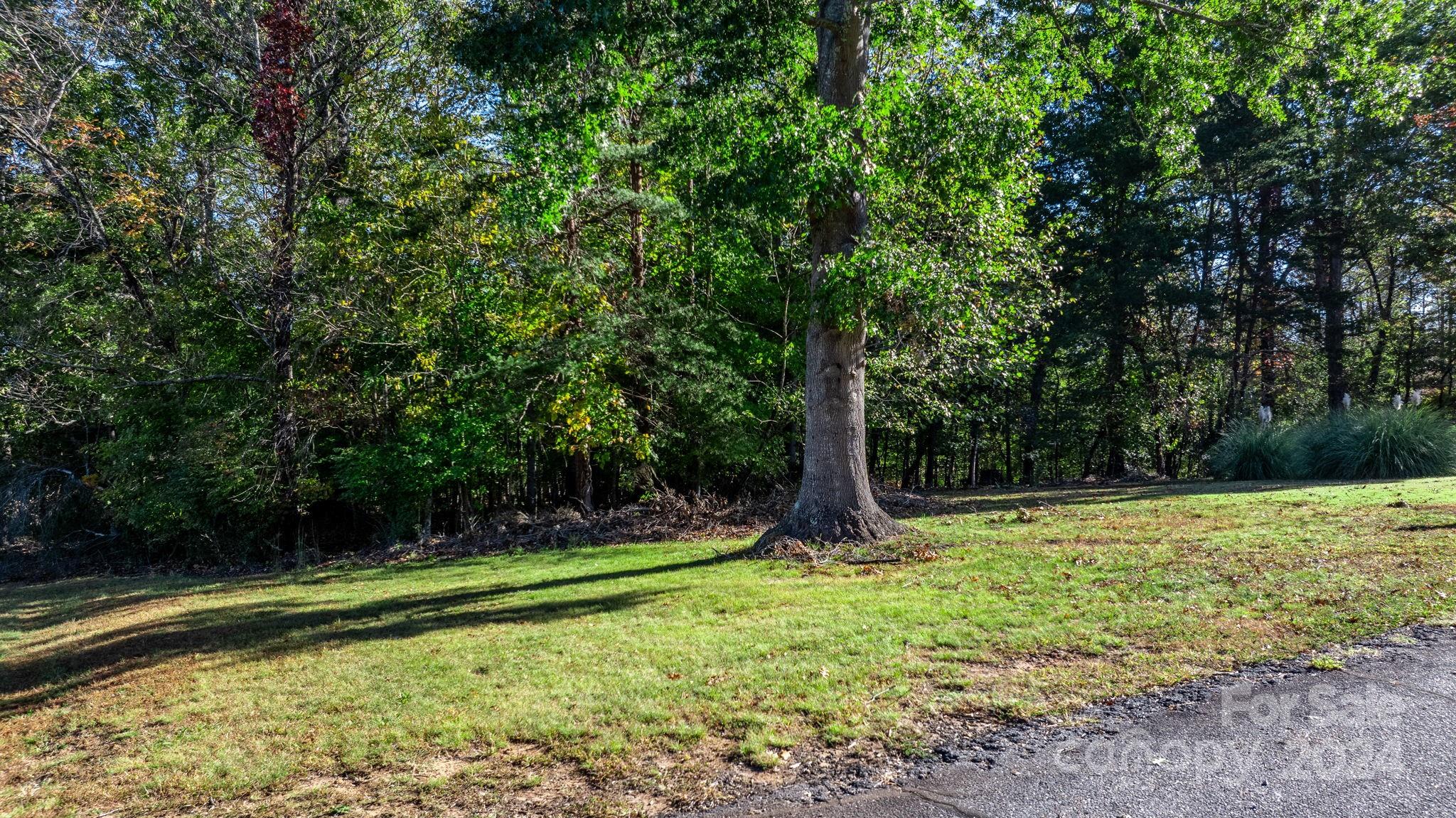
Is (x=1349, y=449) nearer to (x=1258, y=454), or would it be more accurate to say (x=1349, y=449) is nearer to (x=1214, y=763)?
(x=1258, y=454)

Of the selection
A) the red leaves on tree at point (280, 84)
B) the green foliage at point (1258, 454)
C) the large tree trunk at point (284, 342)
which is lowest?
the green foliage at point (1258, 454)

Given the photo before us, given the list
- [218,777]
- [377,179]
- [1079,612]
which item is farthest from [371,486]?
[1079,612]

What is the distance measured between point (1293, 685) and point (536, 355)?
11472 millimetres

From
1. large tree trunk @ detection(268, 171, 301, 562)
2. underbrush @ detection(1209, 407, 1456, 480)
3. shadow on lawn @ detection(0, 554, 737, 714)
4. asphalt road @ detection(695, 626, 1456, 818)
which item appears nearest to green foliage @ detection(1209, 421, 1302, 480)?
underbrush @ detection(1209, 407, 1456, 480)

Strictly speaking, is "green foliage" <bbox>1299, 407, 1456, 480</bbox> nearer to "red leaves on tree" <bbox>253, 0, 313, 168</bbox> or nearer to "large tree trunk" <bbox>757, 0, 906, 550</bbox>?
"large tree trunk" <bbox>757, 0, 906, 550</bbox>

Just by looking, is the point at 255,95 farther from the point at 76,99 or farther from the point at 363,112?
the point at 76,99

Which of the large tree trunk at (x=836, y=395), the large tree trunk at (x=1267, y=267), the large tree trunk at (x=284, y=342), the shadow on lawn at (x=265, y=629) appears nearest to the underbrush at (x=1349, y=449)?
the large tree trunk at (x=1267, y=267)

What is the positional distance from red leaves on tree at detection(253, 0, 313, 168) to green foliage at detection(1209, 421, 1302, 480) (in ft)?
69.6

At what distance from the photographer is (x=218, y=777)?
3.95m

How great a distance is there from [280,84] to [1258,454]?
2182 centimetres

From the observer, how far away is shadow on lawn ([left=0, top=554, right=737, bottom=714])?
20.7 ft

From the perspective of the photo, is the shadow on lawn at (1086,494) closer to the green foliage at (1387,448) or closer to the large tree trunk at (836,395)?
the green foliage at (1387,448)

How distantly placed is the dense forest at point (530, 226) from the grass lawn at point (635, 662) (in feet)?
9.88

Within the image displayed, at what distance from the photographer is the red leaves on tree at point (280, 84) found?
13562mm
